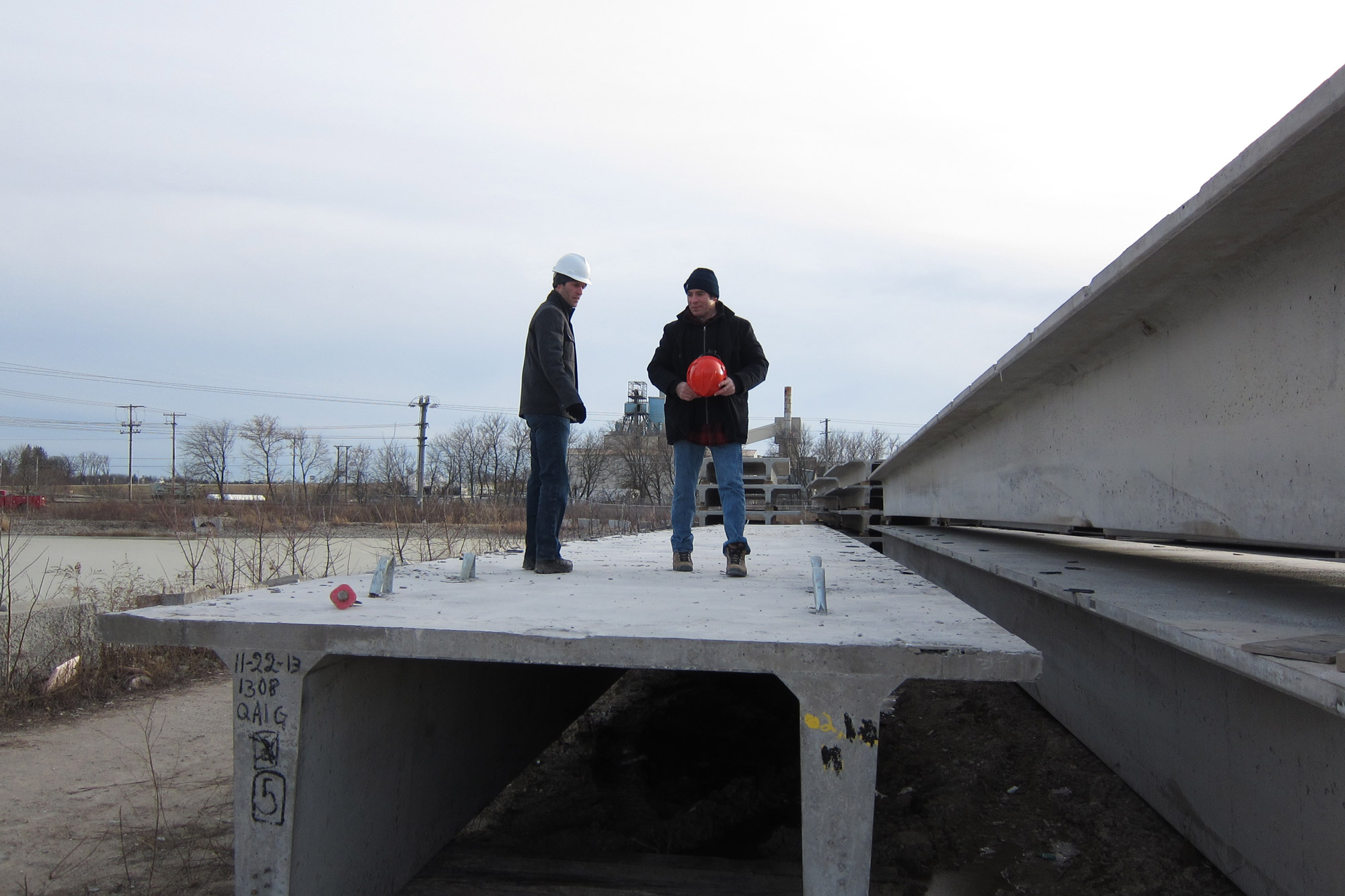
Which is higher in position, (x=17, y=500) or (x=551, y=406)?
(x=551, y=406)

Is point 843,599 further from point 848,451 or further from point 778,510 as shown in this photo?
point 848,451

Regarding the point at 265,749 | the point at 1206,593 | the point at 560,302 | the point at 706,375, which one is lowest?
the point at 265,749

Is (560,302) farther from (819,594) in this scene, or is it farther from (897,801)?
(897,801)

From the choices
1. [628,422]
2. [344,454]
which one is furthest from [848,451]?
[344,454]

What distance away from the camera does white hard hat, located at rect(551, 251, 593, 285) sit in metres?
4.33

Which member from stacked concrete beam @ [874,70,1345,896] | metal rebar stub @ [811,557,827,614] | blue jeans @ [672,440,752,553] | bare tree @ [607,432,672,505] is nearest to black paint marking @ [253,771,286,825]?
metal rebar stub @ [811,557,827,614]

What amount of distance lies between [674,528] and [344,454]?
5694cm

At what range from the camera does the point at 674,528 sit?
4.54 m

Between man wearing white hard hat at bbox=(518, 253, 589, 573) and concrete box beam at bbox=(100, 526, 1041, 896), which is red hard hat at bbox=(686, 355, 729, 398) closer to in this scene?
man wearing white hard hat at bbox=(518, 253, 589, 573)

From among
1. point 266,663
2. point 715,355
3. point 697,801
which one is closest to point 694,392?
point 715,355

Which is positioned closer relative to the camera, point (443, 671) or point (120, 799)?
point (443, 671)

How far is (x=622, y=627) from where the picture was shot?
2443 mm

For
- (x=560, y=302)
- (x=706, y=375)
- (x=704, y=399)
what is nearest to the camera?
(x=706, y=375)

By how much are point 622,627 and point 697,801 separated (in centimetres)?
206
